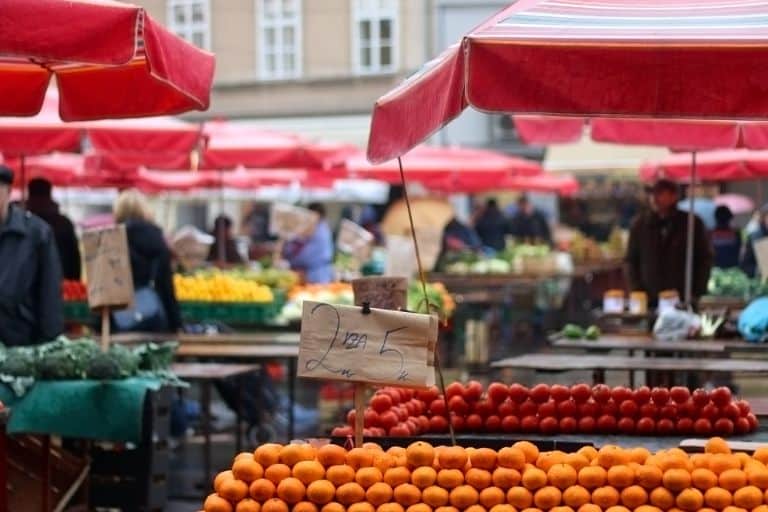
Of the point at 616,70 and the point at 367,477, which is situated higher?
the point at 616,70

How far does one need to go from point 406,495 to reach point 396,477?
9 cm

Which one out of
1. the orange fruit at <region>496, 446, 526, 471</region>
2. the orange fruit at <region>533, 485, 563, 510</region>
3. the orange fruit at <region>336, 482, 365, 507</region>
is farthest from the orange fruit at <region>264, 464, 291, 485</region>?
the orange fruit at <region>533, 485, 563, 510</region>

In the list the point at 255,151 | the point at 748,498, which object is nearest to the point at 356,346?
the point at 748,498

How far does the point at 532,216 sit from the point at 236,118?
12.1m

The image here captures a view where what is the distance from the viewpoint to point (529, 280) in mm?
22078

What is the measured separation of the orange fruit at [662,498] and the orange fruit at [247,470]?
52.7 inches

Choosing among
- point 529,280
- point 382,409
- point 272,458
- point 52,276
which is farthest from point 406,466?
point 529,280

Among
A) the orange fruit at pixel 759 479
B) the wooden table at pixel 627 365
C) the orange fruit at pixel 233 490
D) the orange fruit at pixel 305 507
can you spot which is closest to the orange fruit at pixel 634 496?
the orange fruit at pixel 759 479

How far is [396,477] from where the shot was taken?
5.39m

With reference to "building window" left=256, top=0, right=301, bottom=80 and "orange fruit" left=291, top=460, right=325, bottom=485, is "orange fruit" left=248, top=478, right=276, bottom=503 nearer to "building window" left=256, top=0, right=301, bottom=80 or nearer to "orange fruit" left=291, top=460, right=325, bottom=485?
"orange fruit" left=291, top=460, right=325, bottom=485

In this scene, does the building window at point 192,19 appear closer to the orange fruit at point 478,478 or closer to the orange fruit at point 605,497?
the orange fruit at point 478,478

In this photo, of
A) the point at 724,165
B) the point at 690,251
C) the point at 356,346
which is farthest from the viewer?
the point at 724,165

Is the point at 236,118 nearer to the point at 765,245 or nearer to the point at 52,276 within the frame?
the point at 765,245

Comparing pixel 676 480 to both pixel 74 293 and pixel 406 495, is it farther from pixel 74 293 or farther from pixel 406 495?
pixel 74 293
